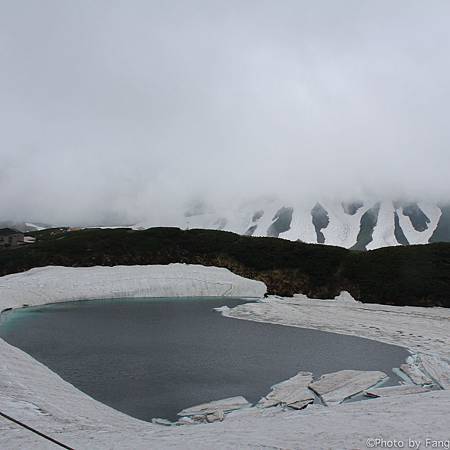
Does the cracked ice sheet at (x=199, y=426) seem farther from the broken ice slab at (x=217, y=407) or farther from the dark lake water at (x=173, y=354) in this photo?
the dark lake water at (x=173, y=354)

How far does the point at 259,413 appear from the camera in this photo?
16344 millimetres

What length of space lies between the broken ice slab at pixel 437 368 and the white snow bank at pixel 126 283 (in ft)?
125

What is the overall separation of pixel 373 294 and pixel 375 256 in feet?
27.3

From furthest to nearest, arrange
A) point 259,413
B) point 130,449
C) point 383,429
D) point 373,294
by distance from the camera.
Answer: point 373,294 → point 259,413 → point 383,429 → point 130,449

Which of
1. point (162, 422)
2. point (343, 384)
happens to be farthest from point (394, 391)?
point (162, 422)

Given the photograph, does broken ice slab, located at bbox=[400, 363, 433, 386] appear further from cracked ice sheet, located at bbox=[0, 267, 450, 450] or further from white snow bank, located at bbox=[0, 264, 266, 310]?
white snow bank, located at bbox=[0, 264, 266, 310]

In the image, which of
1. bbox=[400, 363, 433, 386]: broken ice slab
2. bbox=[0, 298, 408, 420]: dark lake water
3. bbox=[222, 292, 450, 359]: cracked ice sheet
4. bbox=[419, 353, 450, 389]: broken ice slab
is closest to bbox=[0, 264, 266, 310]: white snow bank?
bbox=[222, 292, 450, 359]: cracked ice sheet

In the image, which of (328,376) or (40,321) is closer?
(328,376)

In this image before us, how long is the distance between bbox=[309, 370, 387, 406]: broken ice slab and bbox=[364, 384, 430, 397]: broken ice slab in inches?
20.8

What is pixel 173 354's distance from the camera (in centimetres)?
2573

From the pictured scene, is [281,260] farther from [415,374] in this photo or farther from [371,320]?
[415,374]

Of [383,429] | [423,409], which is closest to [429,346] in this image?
[423,409]

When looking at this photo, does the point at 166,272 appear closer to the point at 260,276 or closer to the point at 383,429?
the point at 260,276

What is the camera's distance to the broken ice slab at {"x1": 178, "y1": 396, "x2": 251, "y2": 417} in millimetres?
16375
